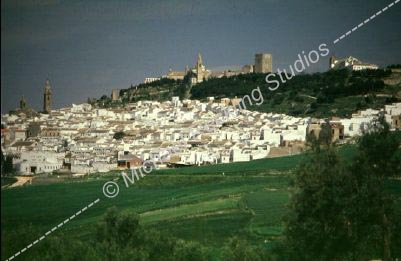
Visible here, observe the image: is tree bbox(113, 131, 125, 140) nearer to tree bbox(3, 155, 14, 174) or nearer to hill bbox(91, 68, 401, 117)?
hill bbox(91, 68, 401, 117)

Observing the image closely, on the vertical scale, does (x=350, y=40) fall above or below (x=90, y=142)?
above

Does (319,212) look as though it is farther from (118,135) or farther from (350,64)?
(118,135)

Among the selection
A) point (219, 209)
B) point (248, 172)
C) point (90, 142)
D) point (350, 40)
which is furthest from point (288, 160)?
point (90, 142)

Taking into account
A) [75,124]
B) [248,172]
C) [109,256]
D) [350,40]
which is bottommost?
[109,256]

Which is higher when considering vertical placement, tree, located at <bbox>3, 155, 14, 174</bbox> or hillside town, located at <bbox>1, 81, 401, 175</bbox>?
hillside town, located at <bbox>1, 81, 401, 175</bbox>

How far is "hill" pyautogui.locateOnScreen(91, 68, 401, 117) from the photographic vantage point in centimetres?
833

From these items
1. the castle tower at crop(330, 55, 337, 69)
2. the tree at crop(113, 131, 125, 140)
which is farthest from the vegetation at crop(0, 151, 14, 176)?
the castle tower at crop(330, 55, 337, 69)

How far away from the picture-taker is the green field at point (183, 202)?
720 cm

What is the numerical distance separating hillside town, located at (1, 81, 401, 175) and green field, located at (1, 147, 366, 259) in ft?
0.59

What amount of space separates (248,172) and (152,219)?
146cm

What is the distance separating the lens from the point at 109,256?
22.5ft

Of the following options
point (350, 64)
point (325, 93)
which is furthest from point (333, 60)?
point (325, 93)

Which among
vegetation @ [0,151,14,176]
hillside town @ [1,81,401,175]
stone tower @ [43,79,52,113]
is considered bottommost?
vegetation @ [0,151,14,176]

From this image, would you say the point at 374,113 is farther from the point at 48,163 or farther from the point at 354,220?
the point at 48,163
